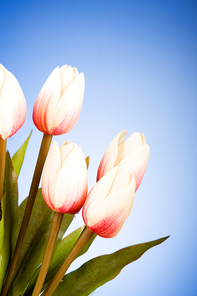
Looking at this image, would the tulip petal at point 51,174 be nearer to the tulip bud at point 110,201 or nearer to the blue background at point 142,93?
the tulip bud at point 110,201

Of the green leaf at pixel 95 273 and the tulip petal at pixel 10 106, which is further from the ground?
the tulip petal at pixel 10 106

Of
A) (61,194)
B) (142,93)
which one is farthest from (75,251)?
(142,93)

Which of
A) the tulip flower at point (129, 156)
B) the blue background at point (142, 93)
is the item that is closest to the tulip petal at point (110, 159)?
the tulip flower at point (129, 156)

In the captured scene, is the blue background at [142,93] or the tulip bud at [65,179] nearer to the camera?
the tulip bud at [65,179]

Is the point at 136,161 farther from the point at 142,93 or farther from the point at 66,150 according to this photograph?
the point at 142,93

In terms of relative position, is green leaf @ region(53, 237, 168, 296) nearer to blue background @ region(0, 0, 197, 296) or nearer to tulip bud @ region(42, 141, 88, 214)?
tulip bud @ region(42, 141, 88, 214)

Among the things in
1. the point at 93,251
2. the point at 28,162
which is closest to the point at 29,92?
the point at 28,162
